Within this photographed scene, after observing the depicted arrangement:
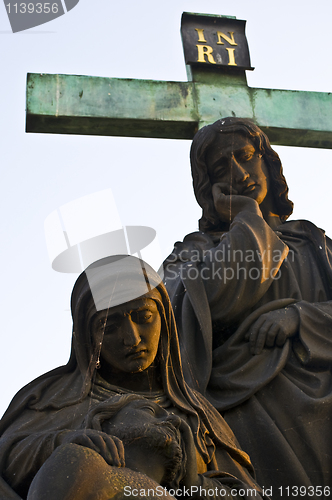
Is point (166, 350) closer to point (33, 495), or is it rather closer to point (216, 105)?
point (33, 495)

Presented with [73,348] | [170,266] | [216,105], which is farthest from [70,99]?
[73,348]

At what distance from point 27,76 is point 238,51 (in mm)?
1676

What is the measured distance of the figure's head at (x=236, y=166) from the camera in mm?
5035

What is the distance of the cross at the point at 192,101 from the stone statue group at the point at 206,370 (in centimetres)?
90

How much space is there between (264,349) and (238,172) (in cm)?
131

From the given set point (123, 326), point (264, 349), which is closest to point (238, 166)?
point (264, 349)

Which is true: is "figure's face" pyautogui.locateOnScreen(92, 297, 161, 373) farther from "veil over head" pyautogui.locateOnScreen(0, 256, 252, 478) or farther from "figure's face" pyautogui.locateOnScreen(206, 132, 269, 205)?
"figure's face" pyautogui.locateOnScreen(206, 132, 269, 205)

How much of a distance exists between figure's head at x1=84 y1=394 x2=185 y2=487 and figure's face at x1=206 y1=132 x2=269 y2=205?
229 centimetres

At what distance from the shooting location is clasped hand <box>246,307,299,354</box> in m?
4.12

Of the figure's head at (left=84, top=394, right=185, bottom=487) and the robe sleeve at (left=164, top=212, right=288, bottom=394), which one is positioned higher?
the robe sleeve at (left=164, top=212, right=288, bottom=394)

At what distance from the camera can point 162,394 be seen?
3.34m

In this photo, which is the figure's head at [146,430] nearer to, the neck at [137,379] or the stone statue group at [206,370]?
the stone statue group at [206,370]

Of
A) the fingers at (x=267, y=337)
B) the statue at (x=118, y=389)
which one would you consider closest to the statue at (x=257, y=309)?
the fingers at (x=267, y=337)

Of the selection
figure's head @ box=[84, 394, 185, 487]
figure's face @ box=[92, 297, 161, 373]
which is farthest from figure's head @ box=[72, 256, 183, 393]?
figure's head @ box=[84, 394, 185, 487]
